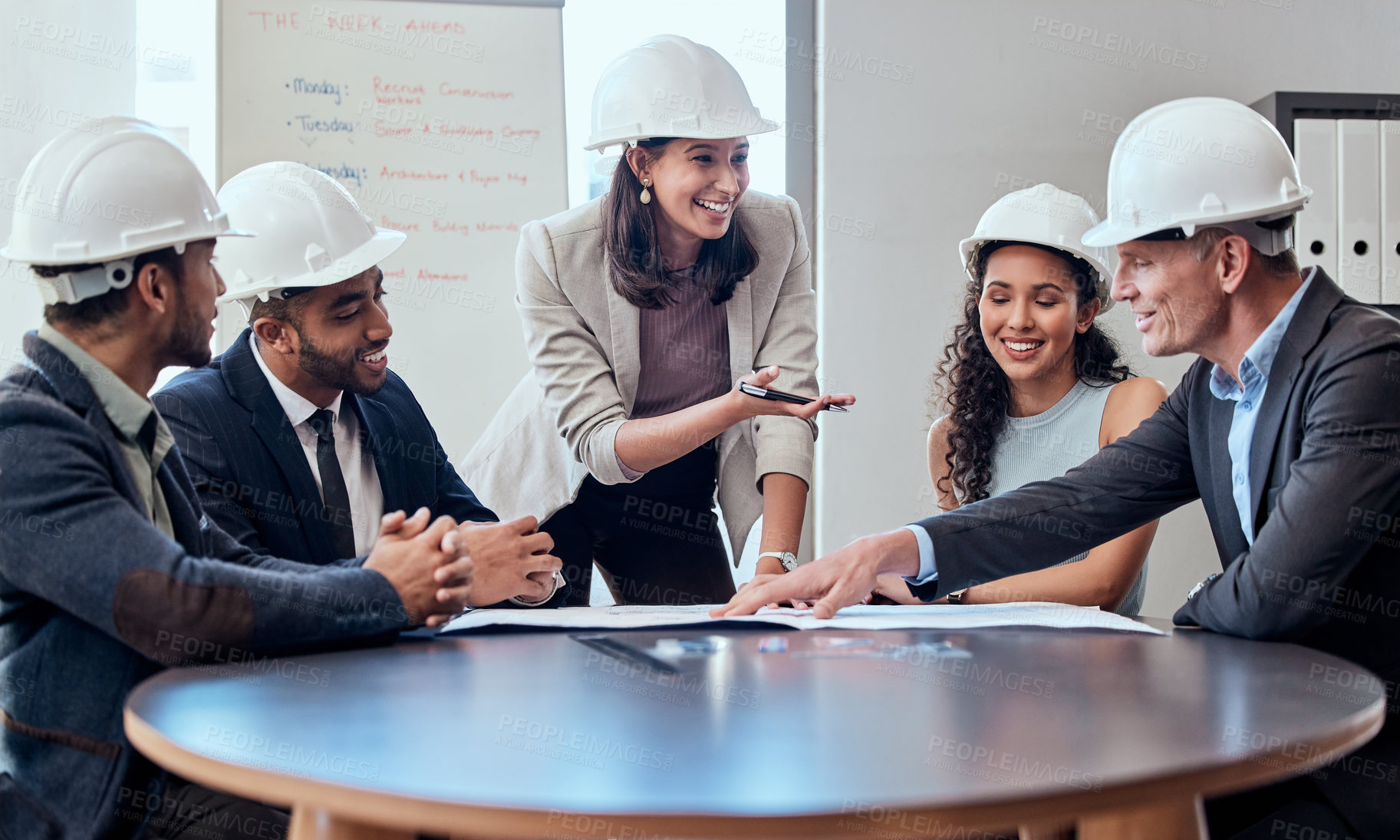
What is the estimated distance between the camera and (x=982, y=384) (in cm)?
244

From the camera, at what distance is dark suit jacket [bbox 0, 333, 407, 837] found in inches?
44.6

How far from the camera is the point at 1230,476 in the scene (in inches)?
63.6

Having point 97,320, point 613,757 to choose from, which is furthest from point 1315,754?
point 97,320

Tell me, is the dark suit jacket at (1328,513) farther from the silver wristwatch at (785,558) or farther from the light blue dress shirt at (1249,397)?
the silver wristwatch at (785,558)

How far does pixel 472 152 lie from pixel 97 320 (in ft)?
7.54

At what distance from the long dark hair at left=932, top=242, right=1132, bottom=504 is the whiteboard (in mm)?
1564

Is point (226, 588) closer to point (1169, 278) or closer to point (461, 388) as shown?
point (1169, 278)

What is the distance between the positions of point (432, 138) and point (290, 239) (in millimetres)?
1654

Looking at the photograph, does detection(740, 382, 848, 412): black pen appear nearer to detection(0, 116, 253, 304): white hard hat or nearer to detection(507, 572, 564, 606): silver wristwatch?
detection(507, 572, 564, 606): silver wristwatch

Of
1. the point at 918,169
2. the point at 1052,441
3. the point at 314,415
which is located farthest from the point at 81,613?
the point at 918,169

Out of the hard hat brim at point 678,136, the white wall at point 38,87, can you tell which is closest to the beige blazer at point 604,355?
the hard hat brim at point 678,136

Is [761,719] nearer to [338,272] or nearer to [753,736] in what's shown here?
[753,736]

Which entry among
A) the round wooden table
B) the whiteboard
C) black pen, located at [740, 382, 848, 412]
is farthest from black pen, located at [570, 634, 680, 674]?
the whiteboard

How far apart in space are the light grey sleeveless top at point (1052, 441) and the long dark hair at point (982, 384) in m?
0.02
